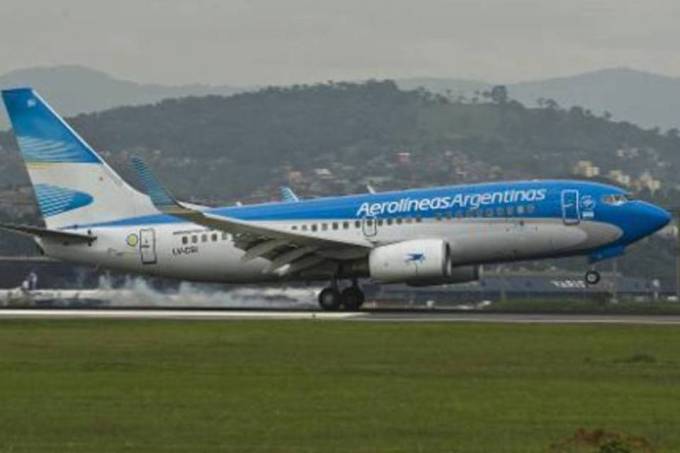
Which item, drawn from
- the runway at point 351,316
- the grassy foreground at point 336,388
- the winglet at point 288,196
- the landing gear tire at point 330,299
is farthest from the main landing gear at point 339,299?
the grassy foreground at point 336,388

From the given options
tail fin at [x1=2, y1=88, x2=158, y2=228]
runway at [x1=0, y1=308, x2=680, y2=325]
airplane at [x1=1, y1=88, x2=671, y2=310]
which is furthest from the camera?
tail fin at [x1=2, y1=88, x2=158, y2=228]

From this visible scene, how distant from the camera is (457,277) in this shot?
6431 centimetres

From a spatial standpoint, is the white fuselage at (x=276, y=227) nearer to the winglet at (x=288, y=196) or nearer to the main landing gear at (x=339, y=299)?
the main landing gear at (x=339, y=299)

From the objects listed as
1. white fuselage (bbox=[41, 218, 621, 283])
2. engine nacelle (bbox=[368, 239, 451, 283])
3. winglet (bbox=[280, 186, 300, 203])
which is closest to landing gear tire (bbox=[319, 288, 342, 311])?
white fuselage (bbox=[41, 218, 621, 283])

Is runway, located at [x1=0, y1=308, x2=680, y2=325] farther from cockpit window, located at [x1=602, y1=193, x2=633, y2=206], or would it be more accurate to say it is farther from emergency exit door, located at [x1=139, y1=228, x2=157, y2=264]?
cockpit window, located at [x1=602, y1=193, x2=633, y2=206]

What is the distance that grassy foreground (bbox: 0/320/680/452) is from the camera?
2620 centimetres

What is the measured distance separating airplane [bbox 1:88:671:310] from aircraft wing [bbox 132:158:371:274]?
0.04 metres

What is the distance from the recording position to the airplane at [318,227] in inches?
2415

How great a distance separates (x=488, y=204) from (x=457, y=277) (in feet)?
12.5

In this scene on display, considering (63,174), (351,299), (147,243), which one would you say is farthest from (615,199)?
(63,174)

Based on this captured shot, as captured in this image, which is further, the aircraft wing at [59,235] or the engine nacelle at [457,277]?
the aircraft wing at [59,235]

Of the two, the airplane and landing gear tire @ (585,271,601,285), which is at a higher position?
the airplane

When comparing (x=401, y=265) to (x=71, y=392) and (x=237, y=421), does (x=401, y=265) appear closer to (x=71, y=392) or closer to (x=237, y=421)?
(x=71, y=392)

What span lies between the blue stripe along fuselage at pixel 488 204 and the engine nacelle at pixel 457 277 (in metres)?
2.01
